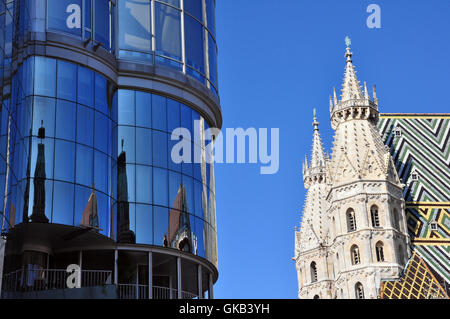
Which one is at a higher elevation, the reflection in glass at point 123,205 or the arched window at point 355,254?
the arched window at point 355,254

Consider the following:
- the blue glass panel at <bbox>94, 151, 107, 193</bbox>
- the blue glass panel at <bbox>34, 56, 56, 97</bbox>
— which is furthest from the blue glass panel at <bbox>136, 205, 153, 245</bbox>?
the blue glass panel at <bbox>34, 56, 56, 97</bbox>

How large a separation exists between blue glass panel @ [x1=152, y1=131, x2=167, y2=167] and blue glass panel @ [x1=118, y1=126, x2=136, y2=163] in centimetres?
96

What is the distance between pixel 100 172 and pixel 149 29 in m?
7.95

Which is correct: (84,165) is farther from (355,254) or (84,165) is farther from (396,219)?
(396,219)

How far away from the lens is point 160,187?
1581 inches

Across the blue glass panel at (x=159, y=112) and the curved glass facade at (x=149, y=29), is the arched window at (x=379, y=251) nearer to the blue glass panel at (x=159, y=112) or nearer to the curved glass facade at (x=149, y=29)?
the curved glass facade at (x=149, y=29)

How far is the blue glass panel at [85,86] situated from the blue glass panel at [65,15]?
5.48ft

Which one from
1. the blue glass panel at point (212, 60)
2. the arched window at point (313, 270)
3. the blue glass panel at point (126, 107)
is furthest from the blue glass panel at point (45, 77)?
the arched window at point (313, 270)

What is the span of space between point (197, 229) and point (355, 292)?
28991 mm

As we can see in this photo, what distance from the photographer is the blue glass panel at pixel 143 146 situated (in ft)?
132

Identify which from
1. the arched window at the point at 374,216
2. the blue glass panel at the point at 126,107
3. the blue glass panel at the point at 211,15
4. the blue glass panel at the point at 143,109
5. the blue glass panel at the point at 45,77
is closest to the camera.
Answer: the blue glass panel at the point at 45,77

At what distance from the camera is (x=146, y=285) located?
3922 cm

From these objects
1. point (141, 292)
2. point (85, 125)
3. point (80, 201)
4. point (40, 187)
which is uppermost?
point (85, 125)

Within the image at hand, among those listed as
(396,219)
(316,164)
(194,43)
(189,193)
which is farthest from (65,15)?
(316,164)
